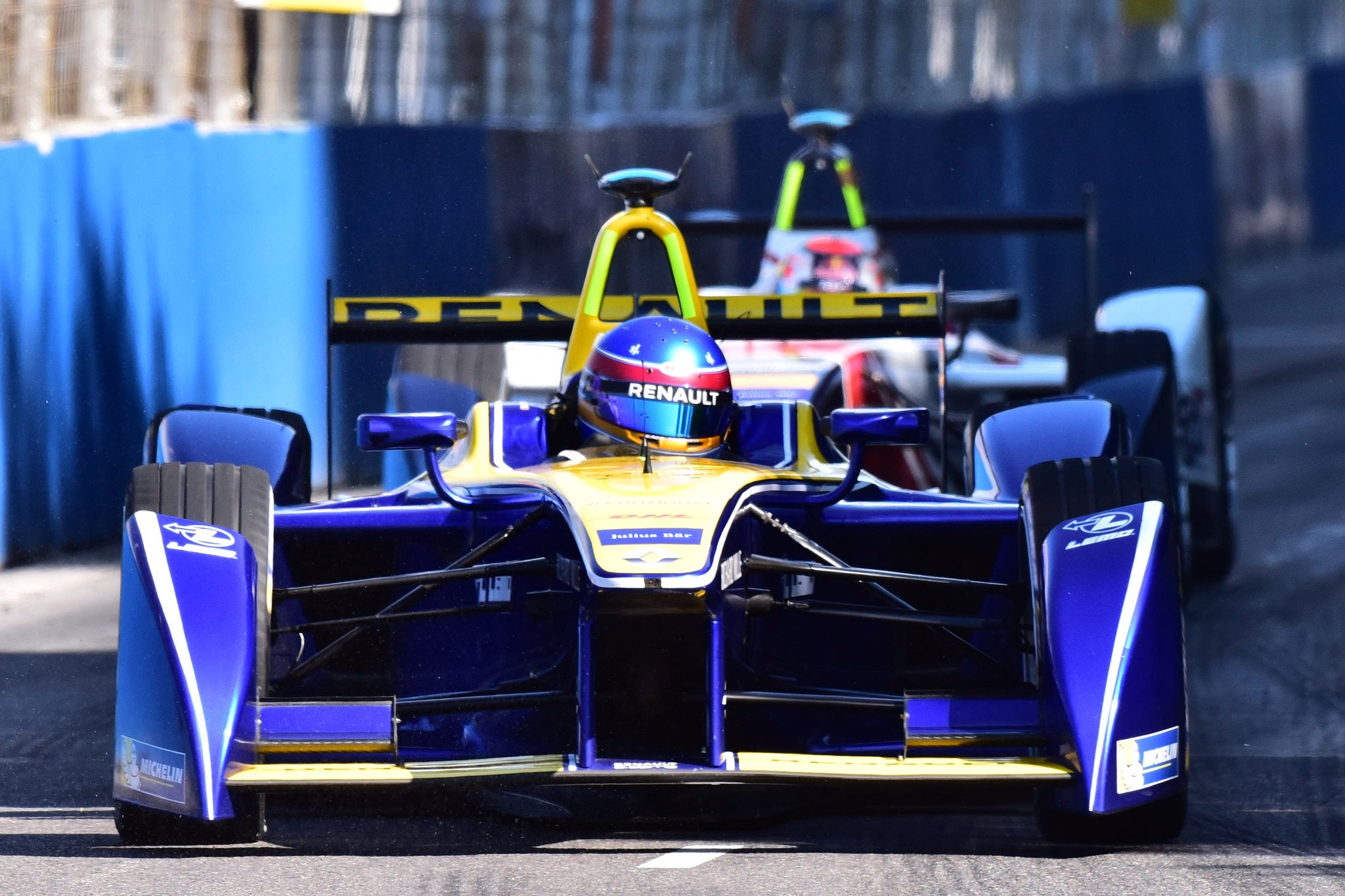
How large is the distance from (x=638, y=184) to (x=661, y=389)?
52.8 inches

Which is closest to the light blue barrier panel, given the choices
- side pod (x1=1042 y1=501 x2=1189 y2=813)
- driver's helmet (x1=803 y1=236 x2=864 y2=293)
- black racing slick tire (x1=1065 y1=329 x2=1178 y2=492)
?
driver's helmet (x1=803 y1=236 x2=864 y2=293)

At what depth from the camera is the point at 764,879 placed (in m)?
5.29

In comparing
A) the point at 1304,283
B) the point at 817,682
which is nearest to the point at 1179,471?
the point at 817,682

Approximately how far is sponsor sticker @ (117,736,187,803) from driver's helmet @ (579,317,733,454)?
1738 mm

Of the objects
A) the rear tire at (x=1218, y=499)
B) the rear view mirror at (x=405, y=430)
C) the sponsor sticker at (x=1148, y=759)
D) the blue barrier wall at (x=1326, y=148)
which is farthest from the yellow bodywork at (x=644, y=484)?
the blue barrier wall at (x=1326, y=148)

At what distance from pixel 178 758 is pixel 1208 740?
10.8ft

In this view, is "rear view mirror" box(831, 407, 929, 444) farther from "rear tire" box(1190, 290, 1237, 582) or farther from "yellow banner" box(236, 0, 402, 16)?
"yellow banner" box(236, 0, 402, 16)

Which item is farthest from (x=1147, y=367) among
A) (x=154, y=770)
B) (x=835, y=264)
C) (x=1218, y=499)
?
(x=154, y=770)

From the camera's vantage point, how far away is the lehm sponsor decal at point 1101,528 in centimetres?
577

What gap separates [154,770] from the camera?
5.48m

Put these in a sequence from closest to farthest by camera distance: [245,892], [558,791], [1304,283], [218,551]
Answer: [245,892], [218,551], [558,791], [1304,283]

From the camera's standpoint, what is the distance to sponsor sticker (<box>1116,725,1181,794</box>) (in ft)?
17.9

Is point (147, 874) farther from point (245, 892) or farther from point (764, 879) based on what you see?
point (764, 879)

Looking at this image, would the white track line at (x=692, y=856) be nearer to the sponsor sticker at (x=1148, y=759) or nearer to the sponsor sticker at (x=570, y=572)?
the sponsor sticker at (x=570, y=572)
